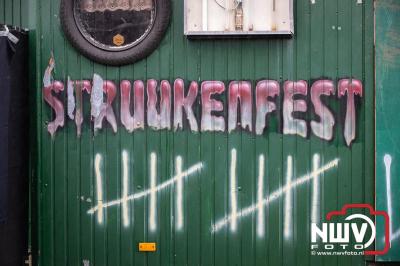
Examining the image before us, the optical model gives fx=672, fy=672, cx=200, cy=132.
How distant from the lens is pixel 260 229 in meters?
6.70

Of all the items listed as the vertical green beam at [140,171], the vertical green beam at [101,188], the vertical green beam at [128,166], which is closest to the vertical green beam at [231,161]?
the vertical green beam at [140,171]

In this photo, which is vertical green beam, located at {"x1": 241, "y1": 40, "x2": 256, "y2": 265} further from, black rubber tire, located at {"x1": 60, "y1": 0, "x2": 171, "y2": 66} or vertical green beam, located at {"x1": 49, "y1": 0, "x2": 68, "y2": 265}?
vertical green beam, located at {"x1": 49, "y1": 0, "x2": 68, "y2": 265}

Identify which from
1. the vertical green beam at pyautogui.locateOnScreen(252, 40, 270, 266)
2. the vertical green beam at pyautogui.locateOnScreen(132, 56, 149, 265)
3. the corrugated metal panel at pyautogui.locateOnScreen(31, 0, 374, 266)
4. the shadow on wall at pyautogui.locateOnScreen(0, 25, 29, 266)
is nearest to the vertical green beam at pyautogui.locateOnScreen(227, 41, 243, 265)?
the corrugated metal panel at pyautogui.locateOnScreen(31, 0, 374, 266)

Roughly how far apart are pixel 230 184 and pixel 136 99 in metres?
1.27

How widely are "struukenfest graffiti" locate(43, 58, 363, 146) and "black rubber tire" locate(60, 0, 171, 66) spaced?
8.8 inches

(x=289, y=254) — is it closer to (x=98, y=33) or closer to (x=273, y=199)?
(x=273, y=199)

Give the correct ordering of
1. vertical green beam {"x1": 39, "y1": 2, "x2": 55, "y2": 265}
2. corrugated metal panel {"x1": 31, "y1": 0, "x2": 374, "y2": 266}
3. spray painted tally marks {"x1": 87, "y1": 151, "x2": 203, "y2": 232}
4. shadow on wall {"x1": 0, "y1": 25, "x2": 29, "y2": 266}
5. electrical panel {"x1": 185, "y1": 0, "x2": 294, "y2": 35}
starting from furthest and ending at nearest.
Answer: vertical green beam {"x1": 39, "y1": 2, "x2": 55, "y2": 265} → spray painted tally marks {"x1": 87, "y1": 151, "x2": 203, "y2": 232} → corrugated metal panel {"x1": 31, "y1": 0, "x2": 374, "y2": 266} → electrical panel {"x1": 185, "y1": 0, "x2": 294, "y2": 35} → shadow on wall {"x1": 0, "y1": 25, "x2": 29, "y2": 266}

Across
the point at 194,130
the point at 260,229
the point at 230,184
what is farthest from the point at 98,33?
the point at 260,229

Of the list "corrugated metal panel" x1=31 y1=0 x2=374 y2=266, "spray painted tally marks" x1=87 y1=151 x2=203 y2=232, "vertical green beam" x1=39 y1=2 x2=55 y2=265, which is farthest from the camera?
"vertical green beam" x1=39 y1=2 x2=55 y2=265

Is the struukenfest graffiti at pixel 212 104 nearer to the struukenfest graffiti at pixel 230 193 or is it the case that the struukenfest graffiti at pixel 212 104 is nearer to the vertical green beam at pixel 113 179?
the vertical green beam at pixel 113 179

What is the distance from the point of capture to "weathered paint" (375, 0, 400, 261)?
6.55m

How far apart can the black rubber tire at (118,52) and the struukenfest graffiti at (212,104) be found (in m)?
0.22

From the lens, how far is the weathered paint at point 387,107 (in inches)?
258

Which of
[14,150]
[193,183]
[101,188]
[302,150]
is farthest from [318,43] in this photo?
[14,150]
